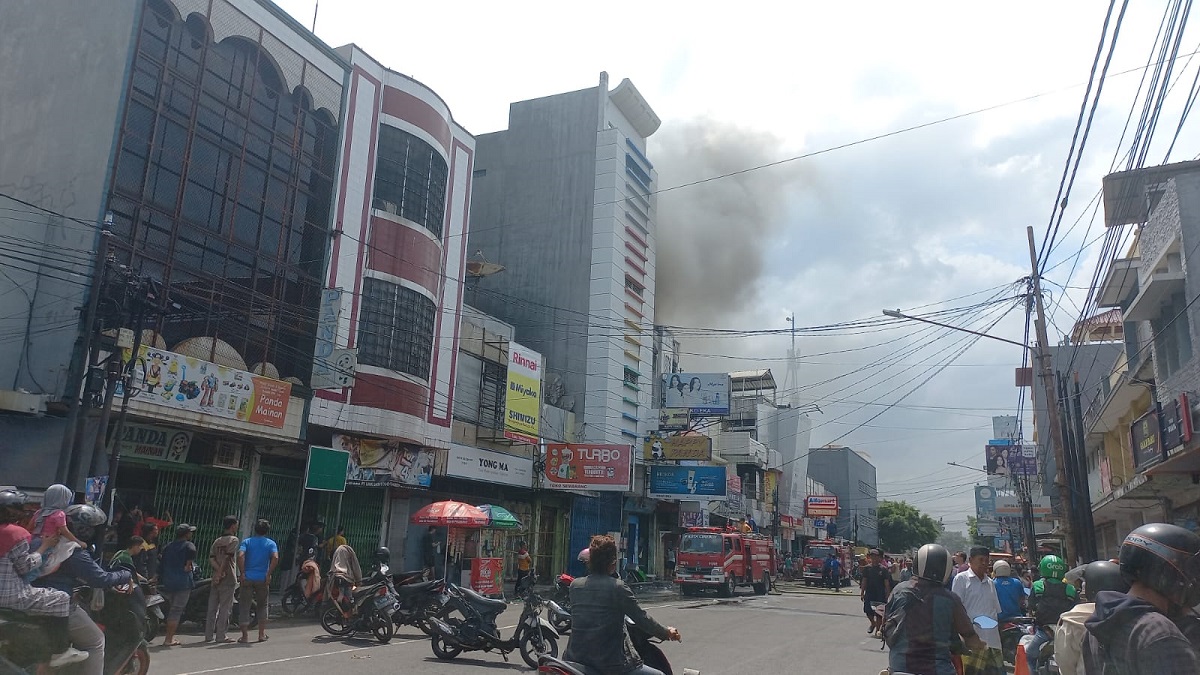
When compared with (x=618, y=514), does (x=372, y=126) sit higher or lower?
higher

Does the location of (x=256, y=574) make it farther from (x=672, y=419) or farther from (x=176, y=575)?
(x=672, y=419)

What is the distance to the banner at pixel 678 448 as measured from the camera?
119 ft

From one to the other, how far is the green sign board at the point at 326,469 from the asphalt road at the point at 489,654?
466 cm

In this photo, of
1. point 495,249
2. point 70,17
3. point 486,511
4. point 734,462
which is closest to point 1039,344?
point 486,511

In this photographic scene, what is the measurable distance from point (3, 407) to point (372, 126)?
454 inches

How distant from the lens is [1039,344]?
1891 cm

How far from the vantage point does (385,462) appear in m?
22.3

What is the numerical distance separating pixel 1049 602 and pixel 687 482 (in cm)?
2980

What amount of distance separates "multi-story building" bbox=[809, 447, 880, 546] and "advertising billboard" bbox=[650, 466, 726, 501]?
58870 mm

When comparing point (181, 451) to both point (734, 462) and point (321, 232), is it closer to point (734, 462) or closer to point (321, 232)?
point (321, 232)

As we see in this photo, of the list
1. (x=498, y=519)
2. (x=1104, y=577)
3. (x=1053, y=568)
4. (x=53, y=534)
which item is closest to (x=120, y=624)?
(x=53, y=534)

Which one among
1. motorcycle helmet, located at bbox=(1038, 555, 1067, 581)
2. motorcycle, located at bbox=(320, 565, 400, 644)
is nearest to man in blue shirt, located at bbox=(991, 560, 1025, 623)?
motorcycle helmet, located at bbox=(1038, 555, 1067, 581)

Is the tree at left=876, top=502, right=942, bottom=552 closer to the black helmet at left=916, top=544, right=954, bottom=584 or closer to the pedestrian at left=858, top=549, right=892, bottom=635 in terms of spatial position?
the pedestrian at left=858, top=549, right=892, bottom=635

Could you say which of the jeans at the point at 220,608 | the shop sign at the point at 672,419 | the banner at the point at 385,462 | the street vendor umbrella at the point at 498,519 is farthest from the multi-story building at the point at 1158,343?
the shop sign at the point at 672,419
